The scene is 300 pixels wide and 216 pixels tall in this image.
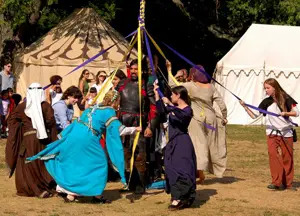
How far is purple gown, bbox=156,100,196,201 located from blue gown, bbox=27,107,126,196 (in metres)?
0.60

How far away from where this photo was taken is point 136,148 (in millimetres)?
10266

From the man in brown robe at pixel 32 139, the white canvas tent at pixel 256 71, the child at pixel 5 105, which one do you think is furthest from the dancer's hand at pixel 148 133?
the white canvas tent at pixel 256 71

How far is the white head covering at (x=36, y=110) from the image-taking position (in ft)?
32.4

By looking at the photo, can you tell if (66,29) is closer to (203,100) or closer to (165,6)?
(165,6)

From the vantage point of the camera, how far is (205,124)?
10898 mm

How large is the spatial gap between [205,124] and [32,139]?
7.86 feet

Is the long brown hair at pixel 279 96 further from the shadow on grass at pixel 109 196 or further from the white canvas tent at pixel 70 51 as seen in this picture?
the white canvas tent at pixel 70 51

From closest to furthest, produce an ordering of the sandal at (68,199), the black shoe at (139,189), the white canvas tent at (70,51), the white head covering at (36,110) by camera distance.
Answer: the sandal at (68,199)
the white head covering at (36,110)
the black shoe at (139,189)
the white canvas tent at (70,51)

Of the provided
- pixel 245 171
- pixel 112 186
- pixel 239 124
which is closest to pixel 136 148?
pixel 112 186

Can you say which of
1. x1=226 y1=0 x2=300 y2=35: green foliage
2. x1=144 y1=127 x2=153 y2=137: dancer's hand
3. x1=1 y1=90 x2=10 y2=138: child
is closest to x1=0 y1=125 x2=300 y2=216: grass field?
x1=144 y1=127 x2=153 y2=137: dancer's hand

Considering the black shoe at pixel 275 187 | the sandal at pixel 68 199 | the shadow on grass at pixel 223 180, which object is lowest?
the shadow on grass at pixel 223 180

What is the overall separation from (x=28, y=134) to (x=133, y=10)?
1832 cm

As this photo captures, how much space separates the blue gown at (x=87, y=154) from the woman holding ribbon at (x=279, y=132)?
6.85 ft

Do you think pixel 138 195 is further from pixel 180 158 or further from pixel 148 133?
pixel 180 158
